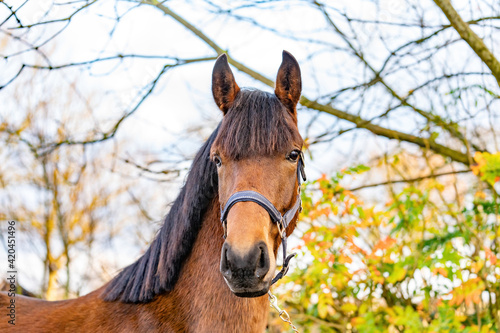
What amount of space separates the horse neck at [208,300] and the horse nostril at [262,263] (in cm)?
46

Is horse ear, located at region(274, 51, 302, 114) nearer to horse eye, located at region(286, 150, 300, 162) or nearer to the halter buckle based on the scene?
horse eye, located at region(286, 150, 300, 162)

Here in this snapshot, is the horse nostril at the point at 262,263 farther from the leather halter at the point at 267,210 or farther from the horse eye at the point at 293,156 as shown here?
the horse eye at the point at 293,156

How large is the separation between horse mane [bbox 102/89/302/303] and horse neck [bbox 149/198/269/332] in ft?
0.18

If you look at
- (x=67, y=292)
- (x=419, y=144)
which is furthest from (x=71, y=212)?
(x=419, y=144)

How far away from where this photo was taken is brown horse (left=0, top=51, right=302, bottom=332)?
83.4 inches

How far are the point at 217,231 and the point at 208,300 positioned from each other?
1.26 ft

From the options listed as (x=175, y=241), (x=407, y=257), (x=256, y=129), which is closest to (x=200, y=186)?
(x=175, y=241)

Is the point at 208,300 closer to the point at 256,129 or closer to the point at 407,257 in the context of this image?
the point at 256,129

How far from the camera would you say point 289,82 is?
2.53 metres

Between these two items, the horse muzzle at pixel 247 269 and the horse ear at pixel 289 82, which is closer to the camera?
the horse muzzle at pixel 247 269

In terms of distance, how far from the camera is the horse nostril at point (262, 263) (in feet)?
6.18

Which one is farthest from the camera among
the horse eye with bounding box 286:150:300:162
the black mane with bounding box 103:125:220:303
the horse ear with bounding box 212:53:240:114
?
the horse ear with bounding box 212:53:240:114

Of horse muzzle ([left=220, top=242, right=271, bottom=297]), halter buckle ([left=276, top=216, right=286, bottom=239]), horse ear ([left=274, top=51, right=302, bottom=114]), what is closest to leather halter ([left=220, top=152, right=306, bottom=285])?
halter buckle ([left=276, top=216, right=286, bottom=239])

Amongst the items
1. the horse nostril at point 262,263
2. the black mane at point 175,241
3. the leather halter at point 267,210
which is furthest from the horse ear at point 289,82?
the horse nostril at point 262,263
